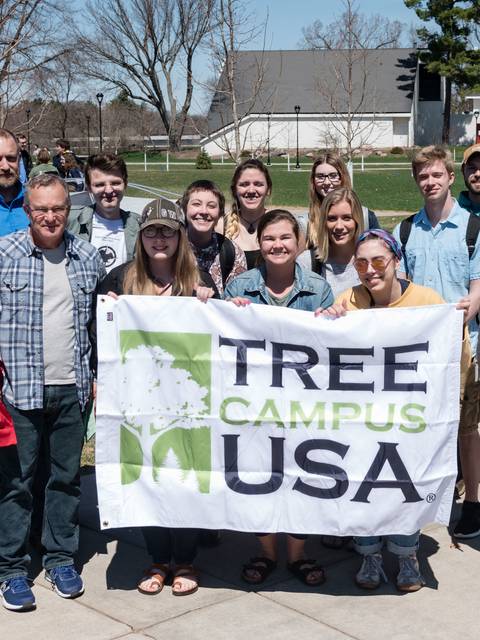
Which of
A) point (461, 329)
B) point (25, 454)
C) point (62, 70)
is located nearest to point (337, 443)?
point (461, 329)

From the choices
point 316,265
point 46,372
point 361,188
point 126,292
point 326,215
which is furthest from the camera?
point 361,188

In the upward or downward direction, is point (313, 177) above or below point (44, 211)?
above

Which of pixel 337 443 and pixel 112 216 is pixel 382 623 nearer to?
pixel 337 443

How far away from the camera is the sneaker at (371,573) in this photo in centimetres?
467

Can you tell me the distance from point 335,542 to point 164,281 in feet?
5.52

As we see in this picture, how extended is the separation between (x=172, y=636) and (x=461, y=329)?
1903 mm

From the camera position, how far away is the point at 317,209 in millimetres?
5738

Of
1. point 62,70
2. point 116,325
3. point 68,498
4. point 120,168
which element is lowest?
point 68,498

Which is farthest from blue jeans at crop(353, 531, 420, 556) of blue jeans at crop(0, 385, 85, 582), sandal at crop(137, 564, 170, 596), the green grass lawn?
the green grass lawn

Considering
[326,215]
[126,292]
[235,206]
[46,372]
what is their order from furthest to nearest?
[235,206] < [326,215] < [126,292] < [46,372]

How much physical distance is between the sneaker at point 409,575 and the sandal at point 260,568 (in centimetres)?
62

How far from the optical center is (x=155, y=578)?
4.68 meters

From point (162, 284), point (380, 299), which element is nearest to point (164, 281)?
point (162, 284)

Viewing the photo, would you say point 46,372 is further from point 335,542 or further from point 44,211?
point 335,542
